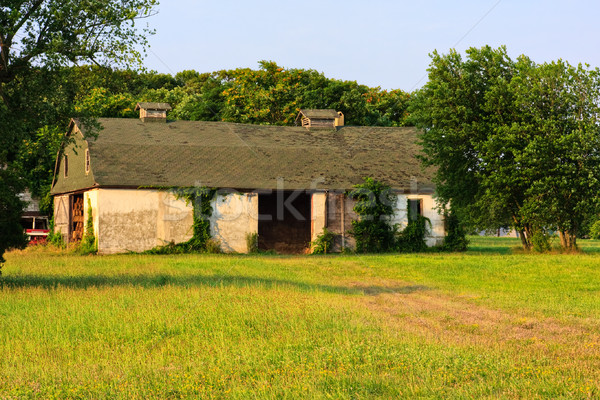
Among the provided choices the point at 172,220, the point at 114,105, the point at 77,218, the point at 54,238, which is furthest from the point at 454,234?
the point at 114,105

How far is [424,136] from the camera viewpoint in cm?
3378

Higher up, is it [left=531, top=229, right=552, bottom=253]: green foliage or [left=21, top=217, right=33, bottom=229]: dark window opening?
[left=21, top=217, right=33, bottom=229]: dark window opening

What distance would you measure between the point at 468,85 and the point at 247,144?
1332cm

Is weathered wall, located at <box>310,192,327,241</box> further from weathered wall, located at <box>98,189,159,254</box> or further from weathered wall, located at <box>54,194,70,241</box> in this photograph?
weathered wall, located at <box>54,194,70,241</box>

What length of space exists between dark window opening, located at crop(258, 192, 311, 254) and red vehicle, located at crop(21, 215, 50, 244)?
13.3 metres

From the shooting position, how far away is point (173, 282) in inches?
763

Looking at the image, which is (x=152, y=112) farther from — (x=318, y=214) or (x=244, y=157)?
(x=318, y=214)

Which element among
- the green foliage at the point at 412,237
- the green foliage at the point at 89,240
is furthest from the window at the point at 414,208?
the green foliage at the point at 89,240

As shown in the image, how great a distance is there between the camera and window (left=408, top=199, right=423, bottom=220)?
36469 millimetres

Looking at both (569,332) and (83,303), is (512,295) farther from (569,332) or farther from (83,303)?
(83,303)

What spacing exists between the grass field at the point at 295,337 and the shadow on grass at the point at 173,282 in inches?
2.4

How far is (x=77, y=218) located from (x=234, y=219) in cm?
932

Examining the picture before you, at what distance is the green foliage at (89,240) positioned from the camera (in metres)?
33.3

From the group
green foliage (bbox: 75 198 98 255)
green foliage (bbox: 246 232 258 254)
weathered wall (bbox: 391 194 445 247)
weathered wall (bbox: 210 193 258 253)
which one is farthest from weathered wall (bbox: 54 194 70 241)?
weathered wall (bbox: 391 194 445 247)
